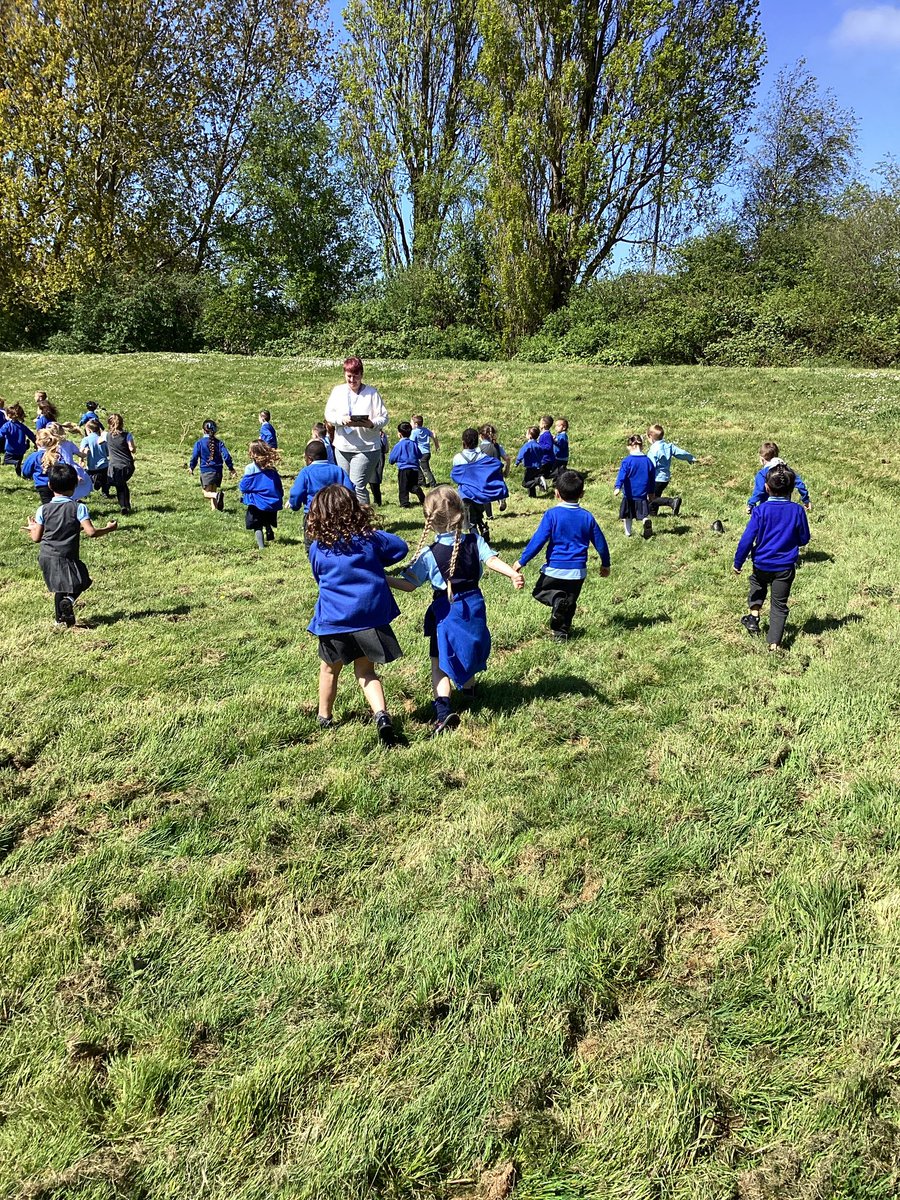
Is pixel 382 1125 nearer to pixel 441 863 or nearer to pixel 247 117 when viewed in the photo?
pixel 441 863

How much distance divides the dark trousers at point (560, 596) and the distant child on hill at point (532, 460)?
841 cm

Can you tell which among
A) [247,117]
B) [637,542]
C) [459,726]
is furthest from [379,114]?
[459,726]

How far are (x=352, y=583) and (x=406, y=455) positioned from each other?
9149 mm

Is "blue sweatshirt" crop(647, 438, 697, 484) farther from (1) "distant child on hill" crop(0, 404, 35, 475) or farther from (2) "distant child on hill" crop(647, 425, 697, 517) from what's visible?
(1) "distant child on hill" crop(0, 404, 35, 475)

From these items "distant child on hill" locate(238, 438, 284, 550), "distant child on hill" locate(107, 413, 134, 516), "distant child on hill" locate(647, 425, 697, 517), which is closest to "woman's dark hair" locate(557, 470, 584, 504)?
"distant child on hill" locate(238, 438, 284, 550)

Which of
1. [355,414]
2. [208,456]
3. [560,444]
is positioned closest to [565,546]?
[355,414]

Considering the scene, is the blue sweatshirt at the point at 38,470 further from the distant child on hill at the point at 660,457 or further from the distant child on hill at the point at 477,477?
the distant child on hill at the point at 660,457

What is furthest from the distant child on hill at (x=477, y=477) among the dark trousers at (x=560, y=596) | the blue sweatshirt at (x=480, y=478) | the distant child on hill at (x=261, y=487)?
the distant child on hill at (x=261, y=487)

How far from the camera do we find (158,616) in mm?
8281

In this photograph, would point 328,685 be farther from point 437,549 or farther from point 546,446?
point 546,446

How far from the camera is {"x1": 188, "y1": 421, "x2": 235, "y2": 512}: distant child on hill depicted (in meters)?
13.6

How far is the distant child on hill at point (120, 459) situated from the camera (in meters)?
13.3

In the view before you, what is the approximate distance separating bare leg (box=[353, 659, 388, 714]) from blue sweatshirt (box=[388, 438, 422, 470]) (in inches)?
357

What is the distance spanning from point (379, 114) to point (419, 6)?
5.18 metres
